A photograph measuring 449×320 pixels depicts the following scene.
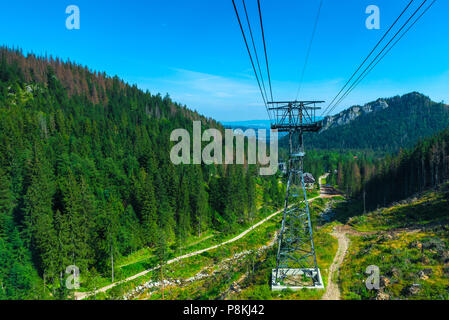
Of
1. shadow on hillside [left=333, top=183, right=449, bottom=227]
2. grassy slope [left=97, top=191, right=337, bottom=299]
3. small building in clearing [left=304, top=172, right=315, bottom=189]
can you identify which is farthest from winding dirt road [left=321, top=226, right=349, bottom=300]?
small building in clearing [left=304, top=172, right=315, bottom=189]

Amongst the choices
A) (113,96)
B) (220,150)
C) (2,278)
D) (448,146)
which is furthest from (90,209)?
(113,96)

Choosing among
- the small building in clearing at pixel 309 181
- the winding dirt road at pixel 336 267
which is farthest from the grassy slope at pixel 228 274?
the small building in clearing at pixel 309 181

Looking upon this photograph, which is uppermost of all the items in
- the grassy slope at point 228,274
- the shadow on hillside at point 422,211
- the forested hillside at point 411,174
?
the forested hillside at point 411,174

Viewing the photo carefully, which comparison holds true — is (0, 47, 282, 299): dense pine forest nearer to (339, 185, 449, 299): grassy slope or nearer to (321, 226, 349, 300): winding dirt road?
(321, 226, 349, 300): winding dirt road

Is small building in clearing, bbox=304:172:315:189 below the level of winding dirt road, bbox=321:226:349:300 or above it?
above

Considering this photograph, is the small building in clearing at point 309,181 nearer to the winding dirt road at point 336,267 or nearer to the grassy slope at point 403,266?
the winding dirt road at point 336,267

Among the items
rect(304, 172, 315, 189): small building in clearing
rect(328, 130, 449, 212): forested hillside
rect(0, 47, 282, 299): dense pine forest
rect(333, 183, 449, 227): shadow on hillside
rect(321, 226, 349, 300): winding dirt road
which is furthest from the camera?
rect(304, 172, 315, 189): small building in clearing

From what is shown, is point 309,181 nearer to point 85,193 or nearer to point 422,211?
point 422,211

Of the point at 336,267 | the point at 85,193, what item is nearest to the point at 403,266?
the point at 336,267
